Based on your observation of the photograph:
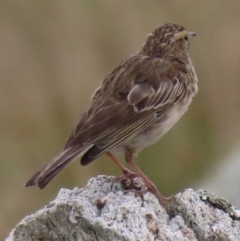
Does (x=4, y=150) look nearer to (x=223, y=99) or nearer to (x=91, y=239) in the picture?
(x=223, y=99)

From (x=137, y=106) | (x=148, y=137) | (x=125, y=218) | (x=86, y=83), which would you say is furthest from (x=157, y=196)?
(x=86, y=83)

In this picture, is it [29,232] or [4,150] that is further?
[4,150]

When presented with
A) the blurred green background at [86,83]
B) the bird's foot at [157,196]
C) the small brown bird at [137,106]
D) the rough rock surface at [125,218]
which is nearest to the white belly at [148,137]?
the small brown bird at [137,106]

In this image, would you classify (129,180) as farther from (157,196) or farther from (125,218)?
(125,218)

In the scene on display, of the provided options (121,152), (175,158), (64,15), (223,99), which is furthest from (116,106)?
(64,15)

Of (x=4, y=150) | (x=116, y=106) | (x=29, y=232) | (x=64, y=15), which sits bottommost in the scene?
(x=29, y=232)
